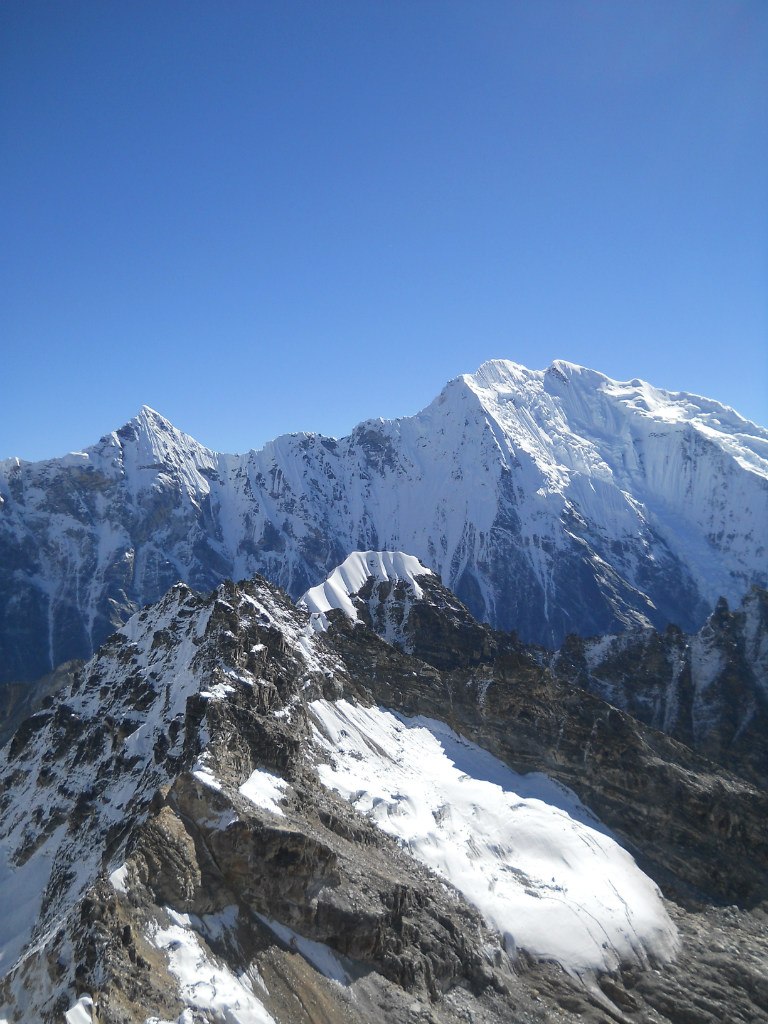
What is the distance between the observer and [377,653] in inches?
4779

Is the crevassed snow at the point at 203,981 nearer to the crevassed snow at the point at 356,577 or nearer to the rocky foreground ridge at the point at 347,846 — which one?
the rocky foreground ridge at the point at 347,846

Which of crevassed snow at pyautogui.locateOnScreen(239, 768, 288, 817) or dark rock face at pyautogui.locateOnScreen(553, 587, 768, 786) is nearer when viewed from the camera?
crevassed snow at pyautogui.locateOnScreen(239, 768, 288, 817)

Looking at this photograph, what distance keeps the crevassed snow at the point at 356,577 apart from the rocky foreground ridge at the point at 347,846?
3287 cm

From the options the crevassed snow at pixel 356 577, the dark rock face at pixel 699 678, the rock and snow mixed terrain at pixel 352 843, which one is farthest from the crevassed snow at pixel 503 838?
the crevassed snow at pixel 356 577

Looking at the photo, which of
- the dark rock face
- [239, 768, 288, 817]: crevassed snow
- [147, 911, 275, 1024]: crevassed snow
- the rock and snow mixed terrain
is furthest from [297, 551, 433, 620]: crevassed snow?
[147, 911, 275, 1024]: crevassed snow

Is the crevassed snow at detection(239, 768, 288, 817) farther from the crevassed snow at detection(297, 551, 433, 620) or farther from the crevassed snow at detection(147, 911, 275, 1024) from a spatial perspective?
the crevassed snow at detection(297, 551, 433, 620)

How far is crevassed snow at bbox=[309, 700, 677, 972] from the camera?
69812mm

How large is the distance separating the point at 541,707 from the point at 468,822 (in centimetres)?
2934

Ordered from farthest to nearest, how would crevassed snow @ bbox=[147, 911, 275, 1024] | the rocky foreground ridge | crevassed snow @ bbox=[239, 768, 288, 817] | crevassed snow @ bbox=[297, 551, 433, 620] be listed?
crevassed snow @ bbox=[297, 551, 433, 620] → crevassed snow @ bbox=[239, 768, 288, 817] → the rocky foreground ridge → crevassed snow @ bbox=[147, 911, 275, 1024]

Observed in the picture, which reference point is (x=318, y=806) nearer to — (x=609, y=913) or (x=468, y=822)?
(x=468, y=822)

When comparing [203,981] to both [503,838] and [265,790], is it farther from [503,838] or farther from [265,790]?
[503,838]

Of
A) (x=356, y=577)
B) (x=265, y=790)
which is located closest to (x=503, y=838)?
(x=265, y=790)

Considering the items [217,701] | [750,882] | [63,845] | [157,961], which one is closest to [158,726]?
[217,701]

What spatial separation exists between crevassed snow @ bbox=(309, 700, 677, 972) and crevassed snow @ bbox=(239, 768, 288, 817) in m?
12.7
